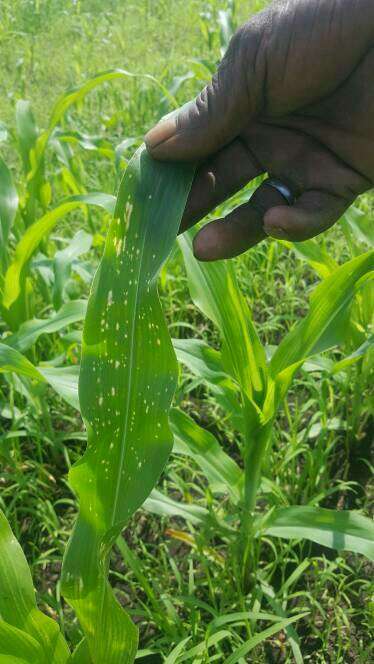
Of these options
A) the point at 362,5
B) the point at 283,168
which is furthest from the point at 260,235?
the point at 362,5

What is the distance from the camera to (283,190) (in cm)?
110

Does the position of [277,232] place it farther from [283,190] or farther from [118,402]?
[118,402]

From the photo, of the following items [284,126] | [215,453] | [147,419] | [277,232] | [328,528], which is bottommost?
[328,528]

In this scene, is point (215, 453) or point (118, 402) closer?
point (118, 402)

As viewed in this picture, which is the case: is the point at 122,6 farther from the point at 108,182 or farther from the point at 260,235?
the point at 260,235

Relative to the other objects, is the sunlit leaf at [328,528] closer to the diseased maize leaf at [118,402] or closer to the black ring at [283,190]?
the diseased maize leaf at [118,402]

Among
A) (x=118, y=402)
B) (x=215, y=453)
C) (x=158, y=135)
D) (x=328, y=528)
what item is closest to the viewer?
(x=118, y=402)

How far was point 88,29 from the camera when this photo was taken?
4176 millimetres

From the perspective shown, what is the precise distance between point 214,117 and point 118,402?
0.44 m

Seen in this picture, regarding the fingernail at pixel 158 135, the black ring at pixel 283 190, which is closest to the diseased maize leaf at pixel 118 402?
the fingernail at pixel 158 135

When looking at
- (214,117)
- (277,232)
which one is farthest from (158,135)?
(277,232)

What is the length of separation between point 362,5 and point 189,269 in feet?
1.67

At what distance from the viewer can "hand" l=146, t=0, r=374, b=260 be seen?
3.09 ft

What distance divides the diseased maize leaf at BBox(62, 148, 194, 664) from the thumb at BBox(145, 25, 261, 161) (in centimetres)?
17
